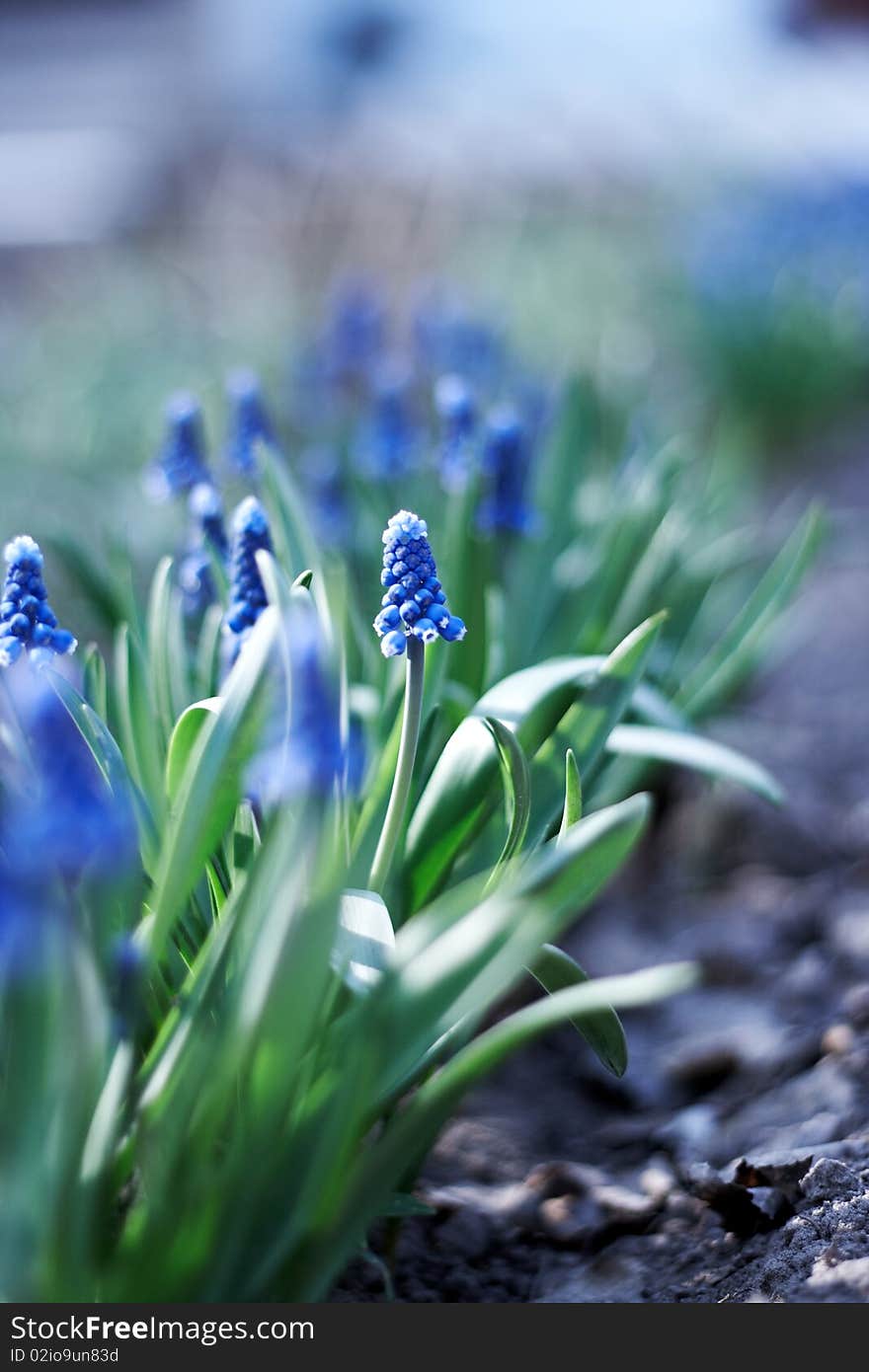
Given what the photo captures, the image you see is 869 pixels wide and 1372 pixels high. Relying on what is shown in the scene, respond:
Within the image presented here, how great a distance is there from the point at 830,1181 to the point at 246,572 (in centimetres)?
96

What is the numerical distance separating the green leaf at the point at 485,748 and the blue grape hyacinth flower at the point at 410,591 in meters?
0.23

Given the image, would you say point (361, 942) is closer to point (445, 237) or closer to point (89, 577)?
point (89, 577)

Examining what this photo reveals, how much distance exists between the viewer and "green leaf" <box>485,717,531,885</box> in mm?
1410

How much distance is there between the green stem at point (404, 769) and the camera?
1.37 metres

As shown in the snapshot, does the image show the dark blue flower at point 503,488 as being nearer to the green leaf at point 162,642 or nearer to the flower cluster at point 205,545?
the flower cluster at point 205,545

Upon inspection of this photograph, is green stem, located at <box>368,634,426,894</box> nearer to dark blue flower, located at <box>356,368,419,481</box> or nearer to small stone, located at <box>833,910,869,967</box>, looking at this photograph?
small stone, located at <box>833,910,869,967</box>

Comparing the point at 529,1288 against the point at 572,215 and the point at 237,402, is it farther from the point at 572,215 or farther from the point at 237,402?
the point at 572,215

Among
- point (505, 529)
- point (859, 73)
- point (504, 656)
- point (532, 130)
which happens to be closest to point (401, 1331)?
point (504, 656)

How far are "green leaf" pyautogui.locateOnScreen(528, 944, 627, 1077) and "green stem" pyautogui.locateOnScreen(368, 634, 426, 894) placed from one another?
0.20 metres

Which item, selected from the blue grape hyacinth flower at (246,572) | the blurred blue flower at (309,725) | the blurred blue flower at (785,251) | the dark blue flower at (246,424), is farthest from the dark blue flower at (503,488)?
the blurred blue flower at (785,251)

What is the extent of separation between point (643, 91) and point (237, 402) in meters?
10.1

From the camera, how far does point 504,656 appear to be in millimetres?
2238

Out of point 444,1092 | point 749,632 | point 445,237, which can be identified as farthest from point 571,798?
point 445,237

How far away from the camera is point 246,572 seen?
1561 mm
